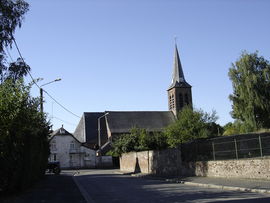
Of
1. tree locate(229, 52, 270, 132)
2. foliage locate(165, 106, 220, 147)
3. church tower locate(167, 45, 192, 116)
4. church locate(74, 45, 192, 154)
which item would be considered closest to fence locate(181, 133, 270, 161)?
tree locate(229, 52, 270, 132)

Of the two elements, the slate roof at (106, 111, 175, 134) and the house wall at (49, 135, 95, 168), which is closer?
the house wall at (49, 135, 95, 168)

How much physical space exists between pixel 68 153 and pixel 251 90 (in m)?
42.0

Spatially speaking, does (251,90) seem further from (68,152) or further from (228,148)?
(68,152)

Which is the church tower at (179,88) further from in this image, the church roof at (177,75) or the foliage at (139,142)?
the foliage at (139,142)

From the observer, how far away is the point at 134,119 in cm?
8644

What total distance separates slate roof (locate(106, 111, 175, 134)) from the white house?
10703 millimetres

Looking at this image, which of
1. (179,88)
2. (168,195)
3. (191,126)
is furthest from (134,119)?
(168,195)

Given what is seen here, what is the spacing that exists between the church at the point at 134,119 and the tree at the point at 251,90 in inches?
1609

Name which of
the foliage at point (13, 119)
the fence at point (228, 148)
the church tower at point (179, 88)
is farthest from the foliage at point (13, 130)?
the church tower at point (179, 88)

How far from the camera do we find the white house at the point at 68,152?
236ft

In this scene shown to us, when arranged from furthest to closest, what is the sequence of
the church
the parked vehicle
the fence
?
the church → the parked vehicle → the fence

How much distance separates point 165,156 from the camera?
3100 cm

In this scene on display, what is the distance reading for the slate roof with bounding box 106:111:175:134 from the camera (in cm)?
8306

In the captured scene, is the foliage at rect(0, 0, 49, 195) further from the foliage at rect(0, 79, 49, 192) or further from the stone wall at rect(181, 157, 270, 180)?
the stone wall at rect(181, 157, 270, 180)
